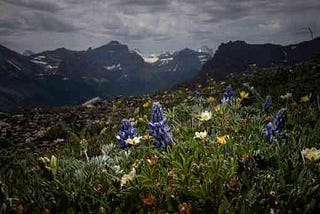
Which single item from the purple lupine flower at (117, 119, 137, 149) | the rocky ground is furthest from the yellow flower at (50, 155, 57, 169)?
the rocky ground

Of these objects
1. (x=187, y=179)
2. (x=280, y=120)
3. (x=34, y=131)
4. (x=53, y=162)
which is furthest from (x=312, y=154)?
(x=34, y=131)

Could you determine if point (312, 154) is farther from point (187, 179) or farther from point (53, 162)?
point (53, 162)

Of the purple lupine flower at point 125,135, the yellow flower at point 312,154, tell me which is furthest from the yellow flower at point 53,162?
the yellow flower at point 312,154

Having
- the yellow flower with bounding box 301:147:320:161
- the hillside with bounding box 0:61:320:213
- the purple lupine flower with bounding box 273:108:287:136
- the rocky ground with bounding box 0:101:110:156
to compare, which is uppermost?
the purple lupine flower with bounding box 273:108:287:136

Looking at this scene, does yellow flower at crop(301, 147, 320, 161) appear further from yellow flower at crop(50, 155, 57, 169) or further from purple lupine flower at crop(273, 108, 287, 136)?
yellow flower at crop(50, 155, 57, 169)

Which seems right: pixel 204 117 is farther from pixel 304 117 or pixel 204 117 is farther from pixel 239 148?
pixel 304 117

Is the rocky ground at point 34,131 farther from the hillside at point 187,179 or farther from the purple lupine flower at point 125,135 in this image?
the hillside at point 187,179

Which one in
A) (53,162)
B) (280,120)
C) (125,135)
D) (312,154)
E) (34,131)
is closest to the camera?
(312,154)

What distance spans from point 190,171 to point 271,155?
2.97 ft

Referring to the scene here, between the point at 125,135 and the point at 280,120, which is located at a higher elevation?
the point at 280,120

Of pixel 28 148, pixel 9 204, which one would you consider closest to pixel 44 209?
pixel 9 204

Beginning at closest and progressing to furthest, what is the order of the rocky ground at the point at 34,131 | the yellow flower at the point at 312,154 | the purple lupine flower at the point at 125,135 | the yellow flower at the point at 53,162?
the yellow flower at the point at 312,154 < the yellow flower at the point at 53,162 < the purple lupine flower at the point at 125,135 < the rocky ground at the point at 34,131

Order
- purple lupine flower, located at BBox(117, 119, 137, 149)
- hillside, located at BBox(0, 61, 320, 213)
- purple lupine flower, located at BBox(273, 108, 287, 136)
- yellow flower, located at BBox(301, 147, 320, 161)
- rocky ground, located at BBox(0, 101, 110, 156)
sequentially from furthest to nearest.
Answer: rocky ground, located at BBox(0, 101, 110, 156) < purple lupine flower, located at BBox(117, 119, 137, 149) < purple lupine flower, located at BBox(273, 108, 287, 136) < yellow flower, located at BBox(301, 147, 320, 161) < hillside, located at BBox(0, 61, 320, 213)

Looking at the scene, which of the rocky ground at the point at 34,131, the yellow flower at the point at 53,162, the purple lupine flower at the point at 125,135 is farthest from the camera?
the rocky ground at the point at 34,131
